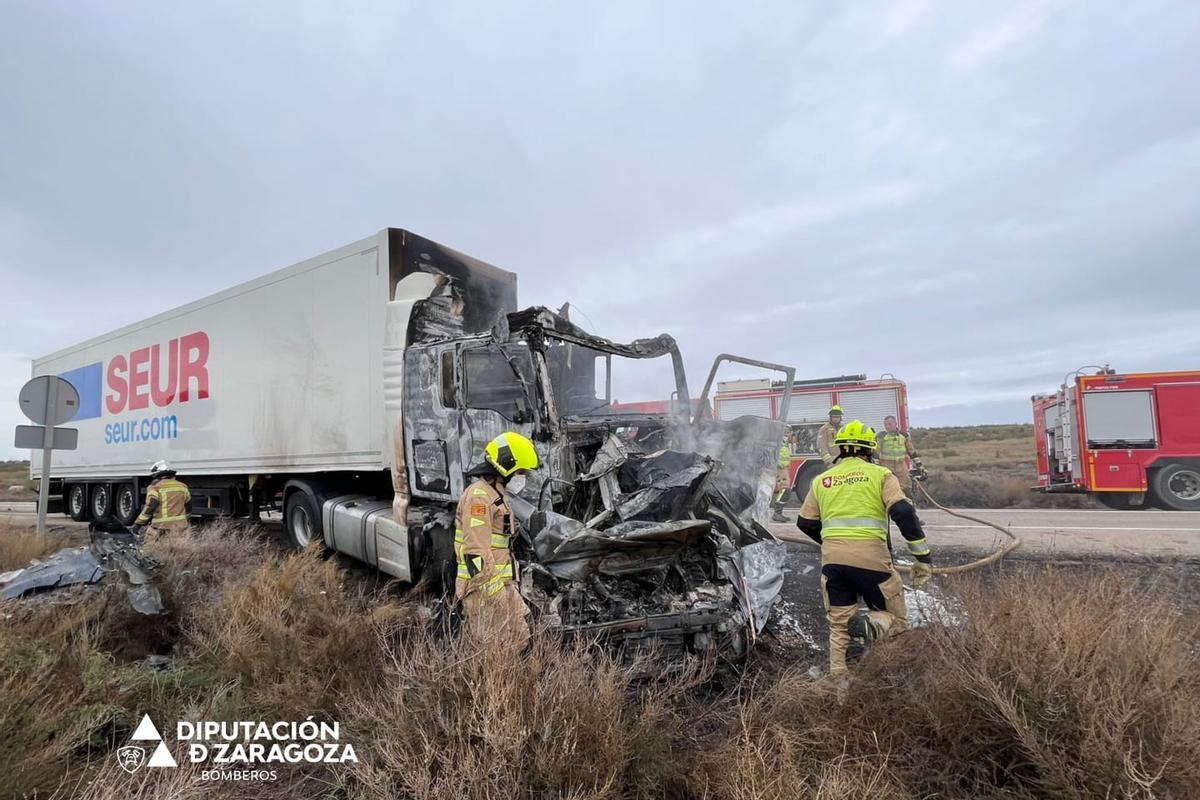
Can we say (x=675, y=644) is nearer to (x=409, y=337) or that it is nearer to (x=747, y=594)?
(x=747, y=594)

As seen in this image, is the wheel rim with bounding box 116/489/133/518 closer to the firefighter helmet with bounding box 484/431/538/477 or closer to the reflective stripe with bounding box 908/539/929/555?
the firefighter helmet with bounding box 484/431/538/477

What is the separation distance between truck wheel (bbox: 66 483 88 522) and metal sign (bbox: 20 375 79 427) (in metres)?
5.34

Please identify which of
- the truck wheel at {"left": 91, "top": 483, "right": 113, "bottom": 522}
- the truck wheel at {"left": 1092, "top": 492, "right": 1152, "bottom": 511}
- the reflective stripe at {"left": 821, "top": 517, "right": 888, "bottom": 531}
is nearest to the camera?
the reflective stripe at {"left": 821, "top": 517, "right": 888, "bottom": 531}

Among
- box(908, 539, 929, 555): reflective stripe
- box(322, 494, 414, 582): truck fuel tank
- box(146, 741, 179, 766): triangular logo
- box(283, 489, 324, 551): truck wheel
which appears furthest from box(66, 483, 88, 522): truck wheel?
box(908, 539, 929, 555): reflective stripe

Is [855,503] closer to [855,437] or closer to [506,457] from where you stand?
[855,437]

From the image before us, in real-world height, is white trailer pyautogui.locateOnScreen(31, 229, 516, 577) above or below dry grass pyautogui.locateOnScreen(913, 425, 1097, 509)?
above

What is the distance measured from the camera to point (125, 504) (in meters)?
9.74

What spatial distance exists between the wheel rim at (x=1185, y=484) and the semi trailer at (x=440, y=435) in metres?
10.1

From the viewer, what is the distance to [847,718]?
93.1 inches

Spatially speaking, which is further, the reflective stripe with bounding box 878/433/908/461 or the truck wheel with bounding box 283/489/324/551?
the reflective stripe with bounding box 878/433/908/461

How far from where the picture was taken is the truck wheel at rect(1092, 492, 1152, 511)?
11284 mm

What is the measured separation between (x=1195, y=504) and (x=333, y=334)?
46.1 feet

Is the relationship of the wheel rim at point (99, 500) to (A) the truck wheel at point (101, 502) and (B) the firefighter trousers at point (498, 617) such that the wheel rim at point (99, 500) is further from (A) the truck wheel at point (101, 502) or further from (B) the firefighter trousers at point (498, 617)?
(B) the firefighter trousers at point (498, 617)

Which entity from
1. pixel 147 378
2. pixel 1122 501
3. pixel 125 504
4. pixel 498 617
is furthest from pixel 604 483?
pixel 1122 501
